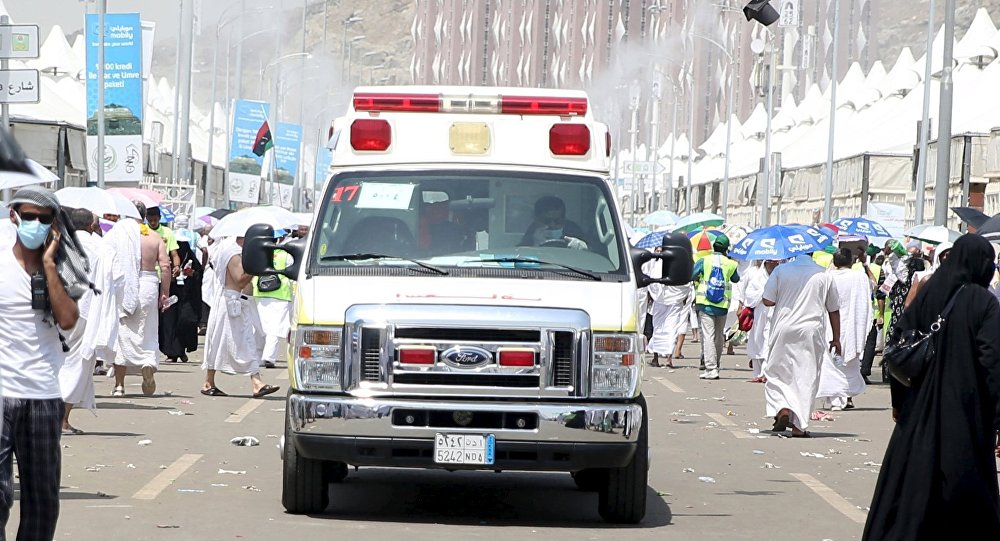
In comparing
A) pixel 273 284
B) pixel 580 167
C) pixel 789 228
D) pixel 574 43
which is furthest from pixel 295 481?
pixel 574 43

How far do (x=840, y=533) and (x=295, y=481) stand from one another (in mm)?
2935

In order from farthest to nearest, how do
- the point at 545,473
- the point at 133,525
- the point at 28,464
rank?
1. the point at 545,473
2. the point at 133,525
3. the point at 28,464

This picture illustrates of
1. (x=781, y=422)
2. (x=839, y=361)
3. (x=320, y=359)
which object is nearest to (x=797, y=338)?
(x=781, y=422)

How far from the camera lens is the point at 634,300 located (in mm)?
9883

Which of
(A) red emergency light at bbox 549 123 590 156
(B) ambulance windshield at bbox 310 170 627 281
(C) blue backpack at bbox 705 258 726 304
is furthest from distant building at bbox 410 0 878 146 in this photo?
(B) ambulance windshield at bbox 310 170 627 281

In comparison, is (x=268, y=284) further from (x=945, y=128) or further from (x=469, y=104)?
(x=945, y=128)

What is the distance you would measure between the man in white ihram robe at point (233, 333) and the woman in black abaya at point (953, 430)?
418 inches

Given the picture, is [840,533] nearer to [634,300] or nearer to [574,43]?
[634,300]

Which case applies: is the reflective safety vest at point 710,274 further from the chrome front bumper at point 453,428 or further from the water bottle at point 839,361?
the chrome front bumper at point 453,428

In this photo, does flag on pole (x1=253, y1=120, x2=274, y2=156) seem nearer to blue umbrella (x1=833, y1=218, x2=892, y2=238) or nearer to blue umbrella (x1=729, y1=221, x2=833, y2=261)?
blue umbrella (x1=833, y1=218, x2=892, y2=238)

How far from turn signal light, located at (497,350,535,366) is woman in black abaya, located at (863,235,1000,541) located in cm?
200

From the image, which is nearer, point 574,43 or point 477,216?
point 477,216

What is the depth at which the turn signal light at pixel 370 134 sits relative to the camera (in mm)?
10656

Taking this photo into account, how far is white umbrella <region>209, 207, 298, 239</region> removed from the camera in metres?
19.4
